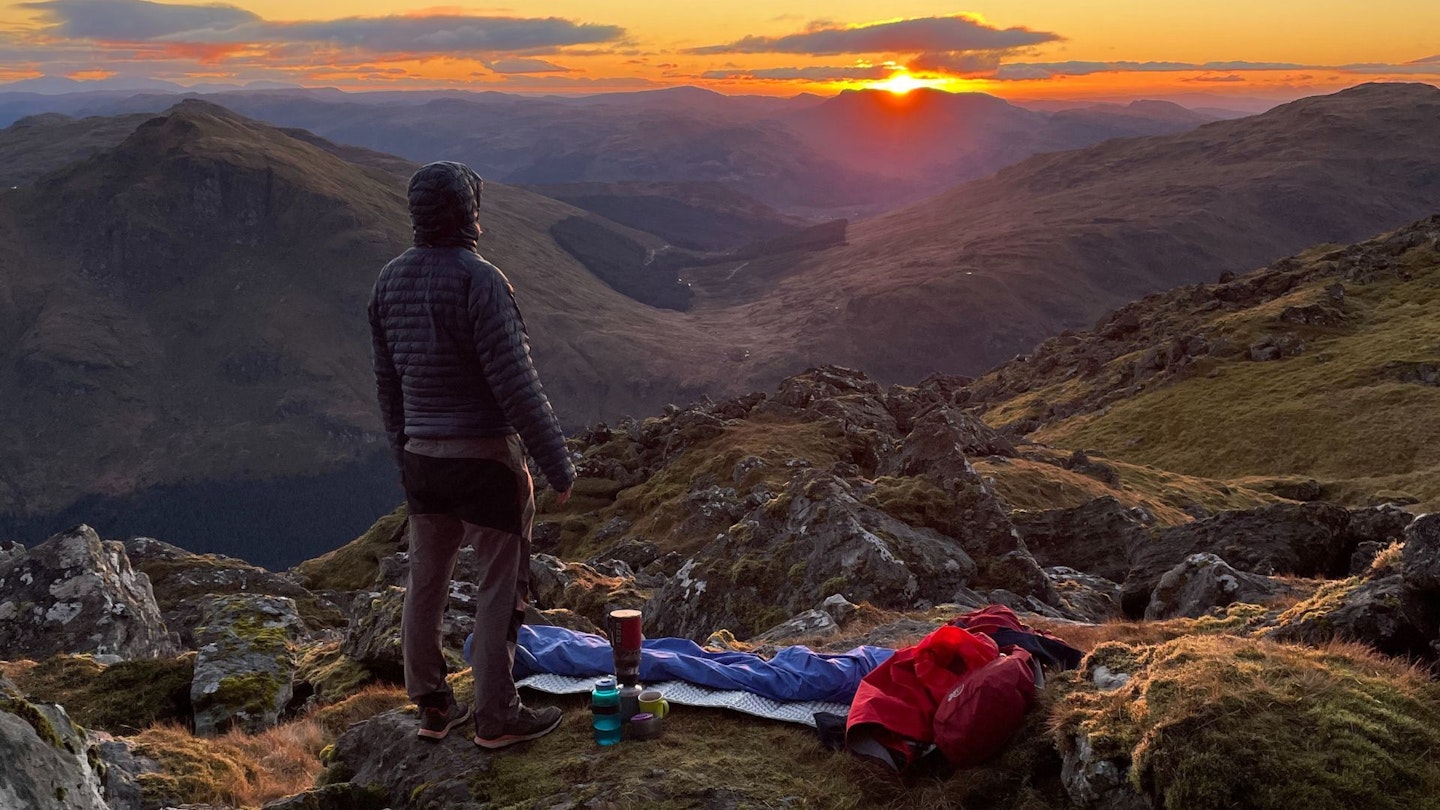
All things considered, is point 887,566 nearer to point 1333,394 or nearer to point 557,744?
point 557,744

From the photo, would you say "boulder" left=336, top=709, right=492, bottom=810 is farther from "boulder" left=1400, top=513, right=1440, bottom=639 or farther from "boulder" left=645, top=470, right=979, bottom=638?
"boulder" left=1400, top=513, right=1440, bottom=639

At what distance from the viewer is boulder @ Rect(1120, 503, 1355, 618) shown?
61.7 ft

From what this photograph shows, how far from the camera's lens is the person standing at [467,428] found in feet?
29.3

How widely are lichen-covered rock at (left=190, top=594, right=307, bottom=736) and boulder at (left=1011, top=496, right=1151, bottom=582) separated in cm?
1924

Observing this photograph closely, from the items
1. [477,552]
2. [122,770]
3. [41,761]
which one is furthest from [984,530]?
[41,761]

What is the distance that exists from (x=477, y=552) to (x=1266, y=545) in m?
17.6

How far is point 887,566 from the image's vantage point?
18.0 m

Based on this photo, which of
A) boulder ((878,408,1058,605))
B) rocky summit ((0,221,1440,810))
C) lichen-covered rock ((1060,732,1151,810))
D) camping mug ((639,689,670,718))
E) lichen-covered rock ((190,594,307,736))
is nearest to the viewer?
rocky summit ((0,221,1440,810))

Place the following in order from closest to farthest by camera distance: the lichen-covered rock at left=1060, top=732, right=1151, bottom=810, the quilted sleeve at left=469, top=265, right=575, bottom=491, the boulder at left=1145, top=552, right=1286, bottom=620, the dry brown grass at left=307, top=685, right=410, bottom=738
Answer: the lichen-covered rock at left=1060, top=732, right=1151, bottom=810 < the quilted sleeve at left=469, top=265, right=575, bottom=491 < the dry brown grass at left=307, top=685, right=410, bottom=738 < the boulder at left=1145, top=552, right=1286, bottom=620

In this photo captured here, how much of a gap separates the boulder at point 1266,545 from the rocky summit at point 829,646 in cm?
8

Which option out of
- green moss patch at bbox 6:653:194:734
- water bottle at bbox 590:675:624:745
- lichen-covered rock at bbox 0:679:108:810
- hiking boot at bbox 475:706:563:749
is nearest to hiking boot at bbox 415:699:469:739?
hiking boot at bbox 475:706:563:749

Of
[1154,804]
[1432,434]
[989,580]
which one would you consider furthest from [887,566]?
[1432,434]

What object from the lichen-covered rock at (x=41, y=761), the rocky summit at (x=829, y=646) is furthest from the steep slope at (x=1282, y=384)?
the lichen-covered rock at (x=41, y=761)

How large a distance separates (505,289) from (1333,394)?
69613 millimetres
